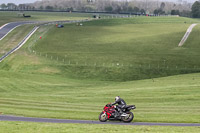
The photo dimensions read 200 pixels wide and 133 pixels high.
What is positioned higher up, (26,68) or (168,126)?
(168,126)

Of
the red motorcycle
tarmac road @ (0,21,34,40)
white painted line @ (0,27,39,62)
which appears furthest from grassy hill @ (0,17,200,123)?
tarmac road @ (0,21,34,40)

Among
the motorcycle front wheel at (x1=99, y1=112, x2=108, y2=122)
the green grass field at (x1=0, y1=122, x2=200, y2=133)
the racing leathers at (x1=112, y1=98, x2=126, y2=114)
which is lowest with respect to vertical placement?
the motorcycle front wheel at (x1=99, y1=112, x2=108, y2=122)

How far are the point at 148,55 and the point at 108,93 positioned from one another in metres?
52.4

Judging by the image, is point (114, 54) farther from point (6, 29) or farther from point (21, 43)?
point (6, 29)

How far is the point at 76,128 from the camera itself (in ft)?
91.4

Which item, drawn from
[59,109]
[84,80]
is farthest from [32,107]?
[84,80]

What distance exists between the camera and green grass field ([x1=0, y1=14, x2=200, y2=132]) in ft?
128

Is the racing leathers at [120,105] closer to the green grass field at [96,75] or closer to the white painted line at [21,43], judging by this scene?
the green grass field at [96,75]

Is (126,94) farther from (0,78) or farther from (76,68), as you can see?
(76,68)

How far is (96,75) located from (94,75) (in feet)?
1.55

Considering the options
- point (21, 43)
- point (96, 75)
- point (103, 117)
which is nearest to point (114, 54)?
point (96, 75)

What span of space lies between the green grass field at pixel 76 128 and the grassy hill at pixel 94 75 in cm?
426

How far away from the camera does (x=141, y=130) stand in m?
27.4

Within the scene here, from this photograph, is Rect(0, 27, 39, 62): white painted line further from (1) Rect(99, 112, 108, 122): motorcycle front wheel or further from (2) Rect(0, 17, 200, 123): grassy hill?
(1) Rect(99, 112, 108, 122): motorcycle front wheel
